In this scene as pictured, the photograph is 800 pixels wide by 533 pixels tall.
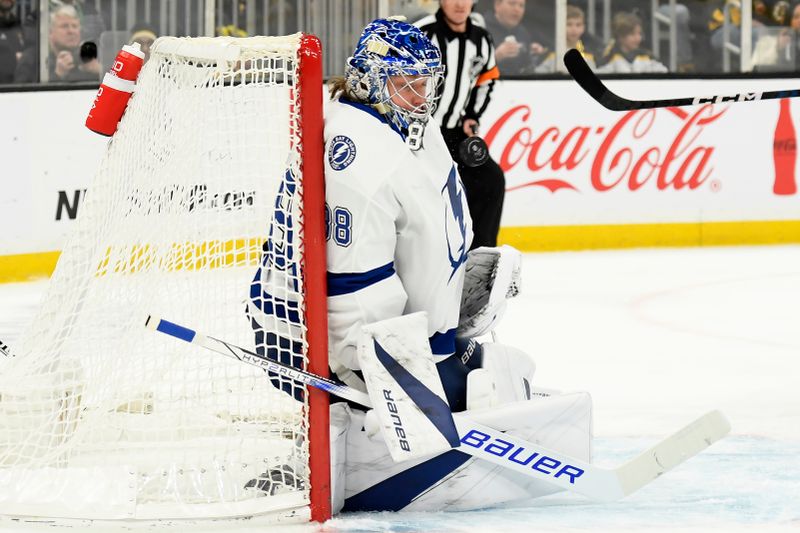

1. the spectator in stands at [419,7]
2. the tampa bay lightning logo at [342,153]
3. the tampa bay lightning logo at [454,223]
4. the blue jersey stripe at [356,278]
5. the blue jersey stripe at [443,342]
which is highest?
the spectator in stands at [419,7]

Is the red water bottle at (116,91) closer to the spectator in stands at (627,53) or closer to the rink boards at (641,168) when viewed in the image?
the rink boards at (641,168)

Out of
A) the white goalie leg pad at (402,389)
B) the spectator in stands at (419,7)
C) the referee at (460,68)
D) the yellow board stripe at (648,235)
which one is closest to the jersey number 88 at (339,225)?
the white goalie leg pad at (402,389)

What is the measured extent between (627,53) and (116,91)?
476cm

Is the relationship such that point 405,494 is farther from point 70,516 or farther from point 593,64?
point 593,64

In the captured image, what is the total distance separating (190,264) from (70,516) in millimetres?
443

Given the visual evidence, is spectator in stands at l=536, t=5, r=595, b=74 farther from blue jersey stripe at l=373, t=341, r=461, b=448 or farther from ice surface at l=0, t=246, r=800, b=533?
blue jersey stripe at l=373, t=341, r=461, b=448

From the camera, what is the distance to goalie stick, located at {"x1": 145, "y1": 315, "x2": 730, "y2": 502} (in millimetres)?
2366

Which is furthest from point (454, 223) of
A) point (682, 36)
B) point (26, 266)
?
point (682, 36)

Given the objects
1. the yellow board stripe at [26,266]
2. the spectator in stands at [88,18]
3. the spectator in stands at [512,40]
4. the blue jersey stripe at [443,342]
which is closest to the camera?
the blue jersey stripe at [443,342]

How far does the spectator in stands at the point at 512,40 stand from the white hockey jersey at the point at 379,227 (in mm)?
4464

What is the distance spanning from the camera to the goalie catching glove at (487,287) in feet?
8.89

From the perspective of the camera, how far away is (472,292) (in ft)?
9.22

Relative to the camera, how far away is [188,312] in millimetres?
2518

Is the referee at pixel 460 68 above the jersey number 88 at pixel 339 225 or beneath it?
above
